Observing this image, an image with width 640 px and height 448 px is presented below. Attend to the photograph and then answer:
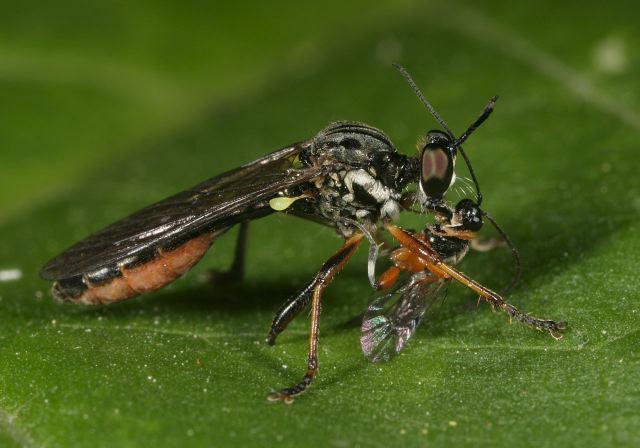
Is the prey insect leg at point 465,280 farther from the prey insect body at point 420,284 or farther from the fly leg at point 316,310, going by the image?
the fly leg at point 316,310

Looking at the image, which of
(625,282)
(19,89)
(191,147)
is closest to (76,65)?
(19,89)

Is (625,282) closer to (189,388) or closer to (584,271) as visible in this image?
(584,271)

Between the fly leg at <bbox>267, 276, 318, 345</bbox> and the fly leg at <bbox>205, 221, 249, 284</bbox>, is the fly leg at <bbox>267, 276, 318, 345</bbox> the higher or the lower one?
the lower one

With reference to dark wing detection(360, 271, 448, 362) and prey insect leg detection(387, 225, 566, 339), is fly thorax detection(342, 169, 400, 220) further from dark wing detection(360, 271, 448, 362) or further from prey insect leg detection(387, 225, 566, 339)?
dark wing detection(360, 271, 448, 362)

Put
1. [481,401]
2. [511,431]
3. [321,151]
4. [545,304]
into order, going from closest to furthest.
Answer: [511,431] → [481,401] → [545,304] → [321,151]

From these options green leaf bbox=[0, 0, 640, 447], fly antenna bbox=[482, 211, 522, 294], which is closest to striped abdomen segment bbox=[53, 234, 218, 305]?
green leaf bbox=[0, 0, 640, 447]

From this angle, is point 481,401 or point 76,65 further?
point 76,65

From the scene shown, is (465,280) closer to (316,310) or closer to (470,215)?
(470,215)

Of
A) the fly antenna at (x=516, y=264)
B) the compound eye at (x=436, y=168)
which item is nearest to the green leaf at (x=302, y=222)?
the fly antenna at (x=516, y=264)
